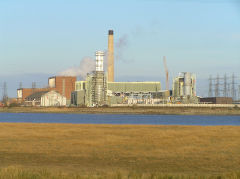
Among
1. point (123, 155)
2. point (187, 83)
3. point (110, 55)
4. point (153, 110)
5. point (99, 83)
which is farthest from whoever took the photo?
point (187, 83)

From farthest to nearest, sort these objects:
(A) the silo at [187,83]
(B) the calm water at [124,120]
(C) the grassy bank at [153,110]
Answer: (A) the silo at [187,83] → (C) the grassy bank at [153,110] → (B) the calm water at [124,120]

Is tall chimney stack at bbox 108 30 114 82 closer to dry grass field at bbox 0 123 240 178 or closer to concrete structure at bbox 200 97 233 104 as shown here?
concrete structure at bbox 200 97 233 104

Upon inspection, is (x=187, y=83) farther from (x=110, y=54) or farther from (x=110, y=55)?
(x=110, y=54)

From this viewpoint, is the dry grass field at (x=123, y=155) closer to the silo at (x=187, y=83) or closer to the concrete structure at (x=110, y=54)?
the concrete structure at (x=110, y=54)

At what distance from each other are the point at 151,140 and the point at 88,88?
14330 cm

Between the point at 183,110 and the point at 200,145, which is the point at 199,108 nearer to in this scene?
the point at 183,110

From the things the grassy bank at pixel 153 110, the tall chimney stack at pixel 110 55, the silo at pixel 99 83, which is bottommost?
the grassy bank at pixel 153 110

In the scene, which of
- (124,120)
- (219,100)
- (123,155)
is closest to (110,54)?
(219,100)

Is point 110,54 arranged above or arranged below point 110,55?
above

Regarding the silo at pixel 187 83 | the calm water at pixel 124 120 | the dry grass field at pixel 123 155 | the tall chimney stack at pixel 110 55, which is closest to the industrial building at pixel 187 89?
the silo at pixel 187 83

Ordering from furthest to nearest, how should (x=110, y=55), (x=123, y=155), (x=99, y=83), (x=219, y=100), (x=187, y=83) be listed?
1. (x=219, y=100)
2. (x=187, y=83)
3. (x=110, y=55)
4. (x=99, y=83)
5. (x=123, y=155)

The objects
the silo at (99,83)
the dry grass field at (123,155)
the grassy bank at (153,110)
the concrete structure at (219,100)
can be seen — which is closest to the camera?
the dry grass field at (123,155)

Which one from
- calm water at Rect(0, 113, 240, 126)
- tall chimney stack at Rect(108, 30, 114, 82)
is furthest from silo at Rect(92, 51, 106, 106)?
calm water at Rect(0, 113, 240, 126)

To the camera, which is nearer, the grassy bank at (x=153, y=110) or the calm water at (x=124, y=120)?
the calm water at (x=124, y=120)
